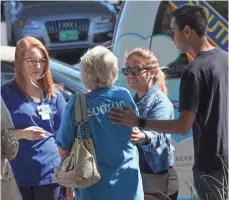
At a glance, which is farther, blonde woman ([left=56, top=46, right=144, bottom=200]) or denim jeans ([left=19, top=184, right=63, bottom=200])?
denim jeans ([left=19, top=184, right=63, bottom=200])

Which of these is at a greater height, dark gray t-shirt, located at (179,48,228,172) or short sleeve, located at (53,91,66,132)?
dark gray t-shirt, located at (179,48,228,172)

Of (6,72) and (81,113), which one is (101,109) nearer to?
(81,113)

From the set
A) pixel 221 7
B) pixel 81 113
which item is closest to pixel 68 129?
pixel 81 113

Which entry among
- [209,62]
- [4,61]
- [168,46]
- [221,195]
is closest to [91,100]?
[209,62]

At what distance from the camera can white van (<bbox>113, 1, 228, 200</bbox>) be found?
176 inches

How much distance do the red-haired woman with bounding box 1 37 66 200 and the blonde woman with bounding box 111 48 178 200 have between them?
567 mm

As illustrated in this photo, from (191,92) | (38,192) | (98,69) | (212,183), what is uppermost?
(98,69)

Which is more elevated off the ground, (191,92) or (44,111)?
(191,92)

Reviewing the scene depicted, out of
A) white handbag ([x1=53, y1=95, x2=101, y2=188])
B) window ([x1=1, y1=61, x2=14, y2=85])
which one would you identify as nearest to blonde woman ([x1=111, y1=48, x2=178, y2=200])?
white handbag ([x1=53, y1=95, x2=101, y2=188])

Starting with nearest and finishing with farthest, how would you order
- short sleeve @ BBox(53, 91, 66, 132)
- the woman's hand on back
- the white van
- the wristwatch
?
the wristwatch < the woman's hand on back < short sleeve @ BBox(53, 91, 66, 132) < the white van

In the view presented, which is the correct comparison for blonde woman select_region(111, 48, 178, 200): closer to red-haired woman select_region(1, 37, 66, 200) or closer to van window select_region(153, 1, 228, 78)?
red-haired woman select_region(1, 37, 66, 200)

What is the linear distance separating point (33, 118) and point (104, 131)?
79cm

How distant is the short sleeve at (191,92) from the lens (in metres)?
2.80

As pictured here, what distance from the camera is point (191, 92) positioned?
2.80 meters
